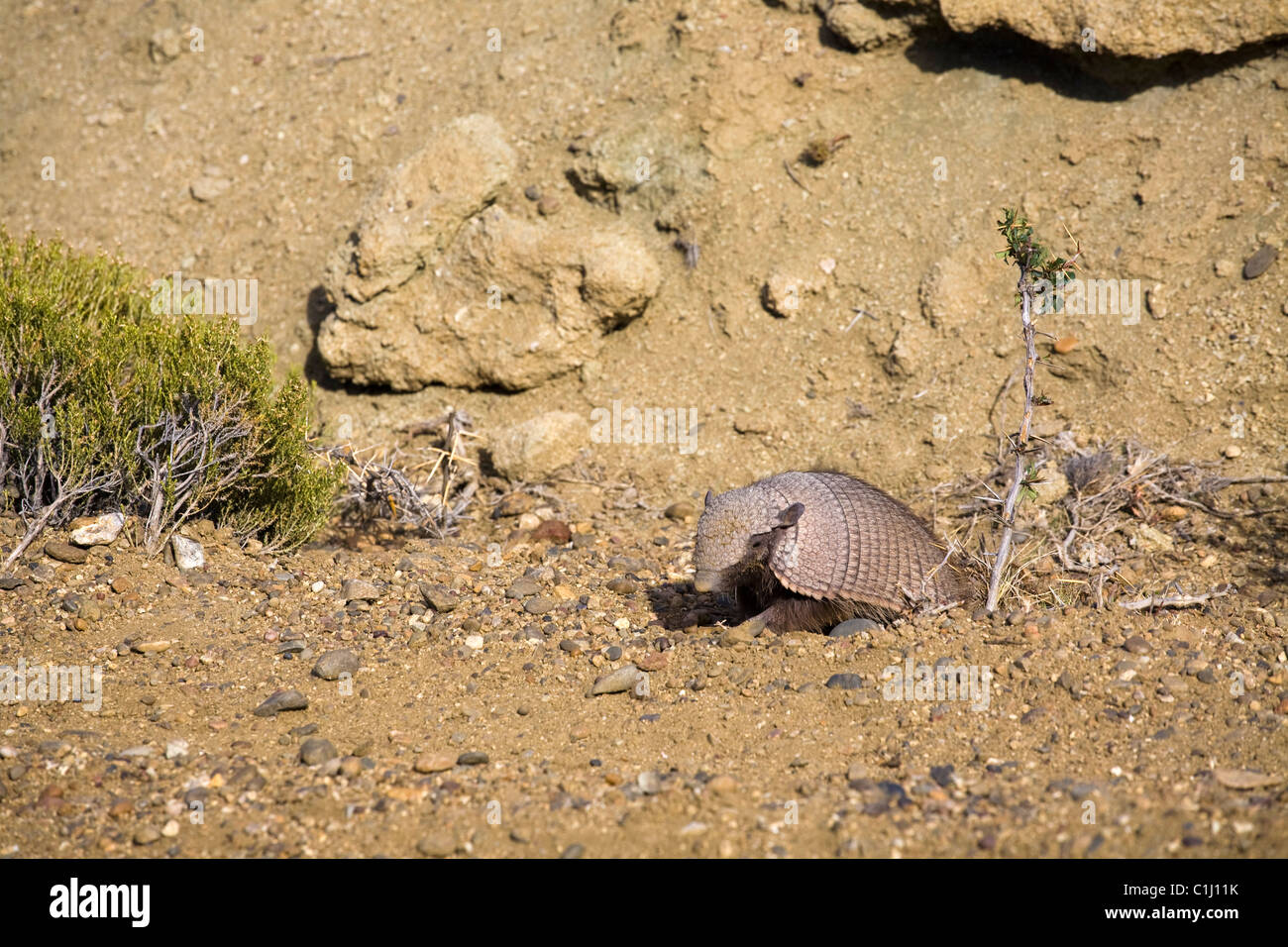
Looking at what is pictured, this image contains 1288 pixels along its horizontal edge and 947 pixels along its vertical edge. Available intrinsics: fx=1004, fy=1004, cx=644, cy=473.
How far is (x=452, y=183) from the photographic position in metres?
7.83

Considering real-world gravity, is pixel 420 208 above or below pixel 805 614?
above

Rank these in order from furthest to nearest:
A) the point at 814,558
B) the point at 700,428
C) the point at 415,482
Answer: the point at 700,428, the point at 415,482, the point at 814,558

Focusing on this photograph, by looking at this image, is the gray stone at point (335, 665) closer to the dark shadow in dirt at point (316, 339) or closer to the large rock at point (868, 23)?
the dark shadow in dirt at point (316, 339)

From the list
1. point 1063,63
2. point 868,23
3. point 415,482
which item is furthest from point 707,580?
point 1063,63

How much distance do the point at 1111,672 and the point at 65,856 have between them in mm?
4285

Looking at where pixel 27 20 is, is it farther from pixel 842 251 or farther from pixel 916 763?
pixel 916 763

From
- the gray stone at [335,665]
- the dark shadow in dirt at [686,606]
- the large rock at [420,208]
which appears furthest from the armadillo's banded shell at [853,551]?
the large rock at [420,208]

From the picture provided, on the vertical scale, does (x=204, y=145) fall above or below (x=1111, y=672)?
above

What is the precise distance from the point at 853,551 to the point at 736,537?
59cm

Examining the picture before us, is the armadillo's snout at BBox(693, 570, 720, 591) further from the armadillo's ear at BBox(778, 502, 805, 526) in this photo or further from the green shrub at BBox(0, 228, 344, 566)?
the green shrub at BBox(0, 228, 344, 566)

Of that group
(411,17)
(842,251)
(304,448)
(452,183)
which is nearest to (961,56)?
(842,251)

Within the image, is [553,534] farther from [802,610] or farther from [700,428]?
[802,610]

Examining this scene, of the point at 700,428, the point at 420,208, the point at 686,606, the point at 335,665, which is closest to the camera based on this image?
the point at 335,665

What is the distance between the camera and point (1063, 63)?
7.61 m
